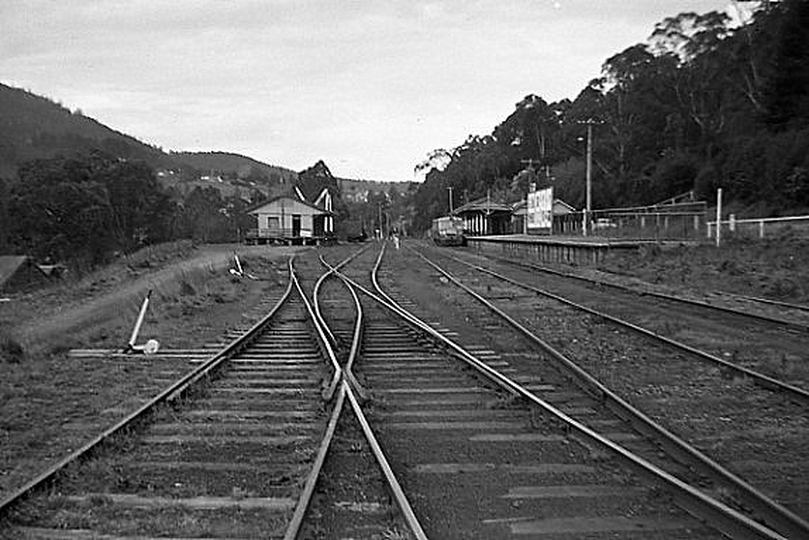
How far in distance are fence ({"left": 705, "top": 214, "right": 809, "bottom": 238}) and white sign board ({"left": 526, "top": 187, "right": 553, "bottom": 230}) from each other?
850 centimetres

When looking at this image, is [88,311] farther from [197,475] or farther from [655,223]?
[655,223]

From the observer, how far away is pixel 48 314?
26.4 meters

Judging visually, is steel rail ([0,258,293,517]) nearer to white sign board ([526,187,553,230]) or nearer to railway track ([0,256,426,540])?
railway track ([0,256,426,540])

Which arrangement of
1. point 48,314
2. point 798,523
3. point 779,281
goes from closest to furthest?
1. point 798,523
2. point 779,281
3. point 48,314

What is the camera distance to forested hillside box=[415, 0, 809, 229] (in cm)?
5359

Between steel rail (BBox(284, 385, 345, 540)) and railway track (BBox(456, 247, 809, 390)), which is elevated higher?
steel rail (BBox(284, 385, 345, 540))

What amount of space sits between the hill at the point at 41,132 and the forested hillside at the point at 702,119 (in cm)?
4600

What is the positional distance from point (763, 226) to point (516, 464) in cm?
2755

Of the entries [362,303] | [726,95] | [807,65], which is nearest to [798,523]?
[362,303]

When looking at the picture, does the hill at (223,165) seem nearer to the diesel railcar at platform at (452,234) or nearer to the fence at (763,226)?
the diesel railcar at platform at (452,234)

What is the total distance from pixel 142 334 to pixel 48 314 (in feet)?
47.6

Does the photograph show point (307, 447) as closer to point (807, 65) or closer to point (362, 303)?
point (362, 303)

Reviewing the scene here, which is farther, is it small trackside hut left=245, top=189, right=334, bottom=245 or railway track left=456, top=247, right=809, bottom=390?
small trackside hut left=245, top=189, right=334, bottom=245

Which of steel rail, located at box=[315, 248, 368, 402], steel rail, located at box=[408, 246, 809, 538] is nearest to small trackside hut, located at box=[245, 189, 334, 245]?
steel rail, located at box=[315, 248, 368, 402]
